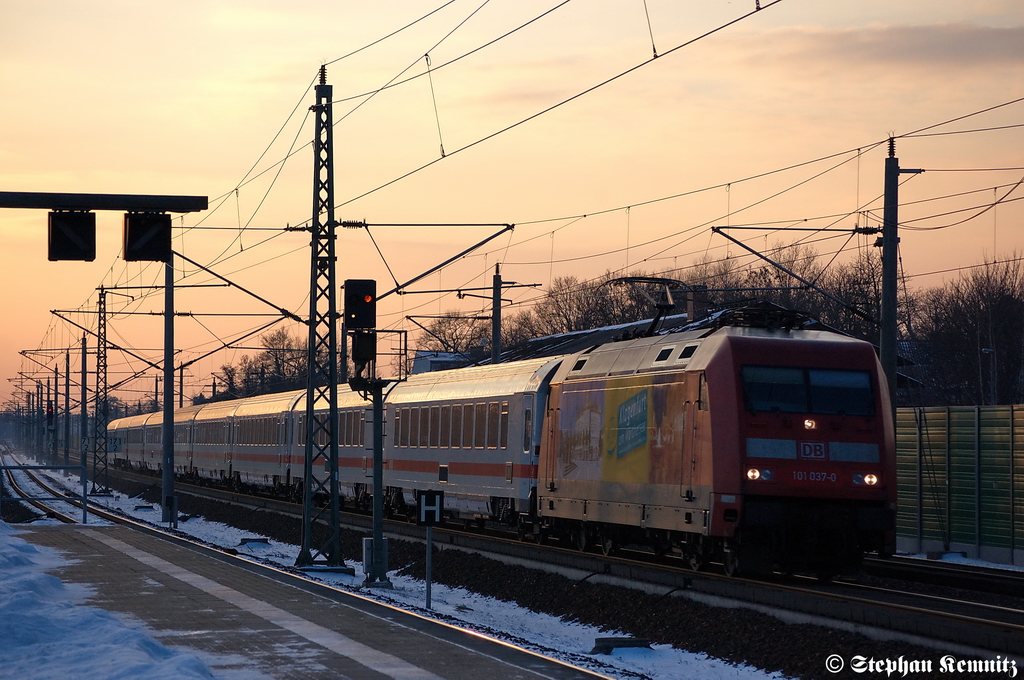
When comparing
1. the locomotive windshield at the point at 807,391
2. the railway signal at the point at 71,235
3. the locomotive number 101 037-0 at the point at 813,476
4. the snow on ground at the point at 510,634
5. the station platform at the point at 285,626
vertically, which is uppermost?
the railway signal at the point at 71,235

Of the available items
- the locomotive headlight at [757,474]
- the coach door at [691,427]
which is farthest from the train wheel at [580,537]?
the locomotive headlight at [757,474]

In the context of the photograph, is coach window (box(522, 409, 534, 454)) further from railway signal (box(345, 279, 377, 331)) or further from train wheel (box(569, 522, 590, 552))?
railway signal (box(345, 279, 377, 331))

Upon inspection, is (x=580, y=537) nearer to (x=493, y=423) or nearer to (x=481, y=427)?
(x=493, y=423)

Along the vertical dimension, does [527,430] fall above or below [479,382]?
below

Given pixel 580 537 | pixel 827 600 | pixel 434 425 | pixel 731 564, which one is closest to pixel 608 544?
pixel 580 537

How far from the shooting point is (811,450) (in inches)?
→ 674

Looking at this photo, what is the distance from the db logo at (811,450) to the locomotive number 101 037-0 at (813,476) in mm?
201

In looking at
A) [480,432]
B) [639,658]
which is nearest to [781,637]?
[639,658]

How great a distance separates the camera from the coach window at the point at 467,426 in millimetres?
28609

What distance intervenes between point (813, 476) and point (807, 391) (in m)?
1.19

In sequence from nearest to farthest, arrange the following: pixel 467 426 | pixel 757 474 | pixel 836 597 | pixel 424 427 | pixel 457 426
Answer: pixel 836 597
pixel 757 474
pixel 467 426
pixel 457 426
pixel 424 427

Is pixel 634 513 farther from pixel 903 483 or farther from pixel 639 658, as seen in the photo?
pixel 903 483

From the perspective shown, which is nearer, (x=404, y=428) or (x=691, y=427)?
(x=691, y=427)

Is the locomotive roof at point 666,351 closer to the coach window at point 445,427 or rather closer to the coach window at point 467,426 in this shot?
the coach window at point 467,426
